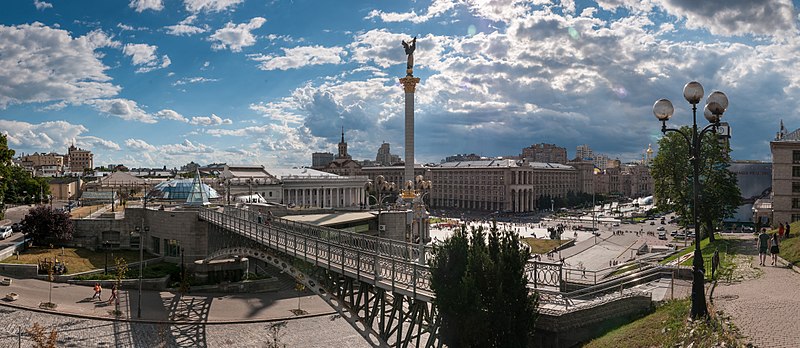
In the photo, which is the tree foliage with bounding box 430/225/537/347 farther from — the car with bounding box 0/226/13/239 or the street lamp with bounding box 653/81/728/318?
the car with bounding box 0/226/13/239

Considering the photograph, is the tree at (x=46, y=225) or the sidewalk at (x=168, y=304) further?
the tree at (x=46, y=225)

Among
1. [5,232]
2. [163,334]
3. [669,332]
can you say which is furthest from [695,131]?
[5,232]

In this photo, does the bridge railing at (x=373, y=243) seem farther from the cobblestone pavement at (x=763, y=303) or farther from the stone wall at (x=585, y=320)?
the cobblestone pavement at (x=763, y=303)

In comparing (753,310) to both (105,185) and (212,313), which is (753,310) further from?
(105,185)

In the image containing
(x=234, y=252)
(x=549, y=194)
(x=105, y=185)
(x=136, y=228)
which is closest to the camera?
(x=234, y=252)

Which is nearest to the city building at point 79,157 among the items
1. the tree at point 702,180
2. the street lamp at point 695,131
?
the tree at point 702,180

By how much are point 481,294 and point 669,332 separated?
454cm

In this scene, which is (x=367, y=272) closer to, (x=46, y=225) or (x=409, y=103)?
(x=46, y=225)

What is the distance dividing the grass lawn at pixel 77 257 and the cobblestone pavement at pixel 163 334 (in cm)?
879

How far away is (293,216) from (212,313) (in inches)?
632

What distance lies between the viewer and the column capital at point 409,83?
53438mm

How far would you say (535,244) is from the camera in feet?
198

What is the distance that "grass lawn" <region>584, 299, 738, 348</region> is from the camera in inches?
427

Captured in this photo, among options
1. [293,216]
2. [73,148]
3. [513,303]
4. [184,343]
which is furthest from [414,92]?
[73,148]
